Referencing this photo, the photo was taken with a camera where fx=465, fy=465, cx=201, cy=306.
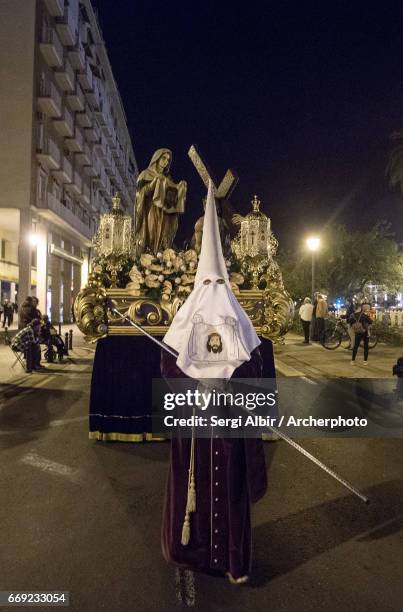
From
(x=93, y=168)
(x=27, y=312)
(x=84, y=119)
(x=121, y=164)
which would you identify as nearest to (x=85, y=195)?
(x=93, y=168)

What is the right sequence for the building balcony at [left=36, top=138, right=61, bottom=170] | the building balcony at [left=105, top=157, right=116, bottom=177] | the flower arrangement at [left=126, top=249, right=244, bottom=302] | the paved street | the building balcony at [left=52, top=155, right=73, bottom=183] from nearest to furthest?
the paved street
the flower arrangement at [left=126, top=249, right=244, bottom=302]
the building balcony at [left=36, top=138, right=61, bottom=170]
the building balcony at [left=52, top=155, right=73, bottom=183]
the building balcony at [left=105, top=157, right=116, bottom=177]

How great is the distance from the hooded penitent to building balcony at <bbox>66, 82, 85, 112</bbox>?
3655 cm

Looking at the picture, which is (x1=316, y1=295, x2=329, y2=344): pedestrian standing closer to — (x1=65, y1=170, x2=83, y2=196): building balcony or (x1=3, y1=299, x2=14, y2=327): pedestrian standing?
(x1=3, y1=299, x2=14, y2=327): pedestrian standing

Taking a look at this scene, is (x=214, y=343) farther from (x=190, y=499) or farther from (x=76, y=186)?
(x=76, y=186)

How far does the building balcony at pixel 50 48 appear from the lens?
28447mm

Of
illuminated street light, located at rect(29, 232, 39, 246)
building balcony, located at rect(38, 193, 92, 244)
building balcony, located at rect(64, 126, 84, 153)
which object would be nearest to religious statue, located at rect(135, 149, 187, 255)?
illuminated street light, located at rect(29, 232, 39, 246)

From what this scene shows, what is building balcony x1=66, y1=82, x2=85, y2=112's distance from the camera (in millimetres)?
34781

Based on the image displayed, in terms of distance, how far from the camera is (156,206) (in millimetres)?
6520

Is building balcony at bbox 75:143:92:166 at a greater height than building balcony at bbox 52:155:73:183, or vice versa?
building balcony at bbox 75:143:92:166

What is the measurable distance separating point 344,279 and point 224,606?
38254 millimetres

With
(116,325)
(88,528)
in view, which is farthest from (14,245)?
(88,528)

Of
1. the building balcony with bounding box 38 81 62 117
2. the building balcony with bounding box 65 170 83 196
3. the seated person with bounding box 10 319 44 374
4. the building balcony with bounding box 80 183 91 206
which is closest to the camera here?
the seated person with bounding box 10 319 44 374

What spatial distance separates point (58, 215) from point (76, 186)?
26.4 feet

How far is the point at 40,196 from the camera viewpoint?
92.2 feet
